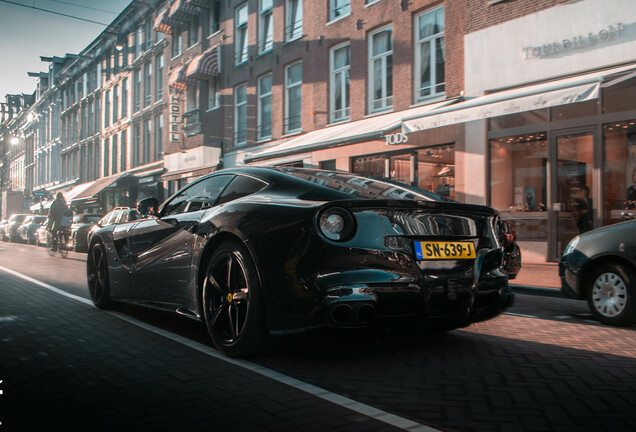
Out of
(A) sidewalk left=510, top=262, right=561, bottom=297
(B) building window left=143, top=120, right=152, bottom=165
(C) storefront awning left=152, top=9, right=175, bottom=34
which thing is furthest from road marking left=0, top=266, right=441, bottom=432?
(B) building window left=143, top=120, right=152, bottom=165

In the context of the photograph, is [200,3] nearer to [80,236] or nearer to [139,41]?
[139,41]

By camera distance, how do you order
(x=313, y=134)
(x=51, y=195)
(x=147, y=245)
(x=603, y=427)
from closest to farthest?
1. (x=603, y=427)
2. (x=147, y=245)
3. (x=313, y=134)
4. (x=51, y=195)

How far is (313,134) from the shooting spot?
19016 mm

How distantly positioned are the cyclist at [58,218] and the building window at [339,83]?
8935 millimetres

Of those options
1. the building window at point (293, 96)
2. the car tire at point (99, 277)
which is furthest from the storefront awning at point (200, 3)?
the car tire at point (99, 277)

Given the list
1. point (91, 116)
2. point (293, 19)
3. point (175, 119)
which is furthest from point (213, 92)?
point (91, 116)

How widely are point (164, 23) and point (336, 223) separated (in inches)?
1120

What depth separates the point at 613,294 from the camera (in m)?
5.71

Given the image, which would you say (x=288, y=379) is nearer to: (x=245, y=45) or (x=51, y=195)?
(x=245, y=45)

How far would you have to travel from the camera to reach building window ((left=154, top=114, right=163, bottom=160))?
32.0m

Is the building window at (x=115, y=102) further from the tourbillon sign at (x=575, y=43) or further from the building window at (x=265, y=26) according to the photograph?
the tourbillon sign at (x=575, y=43)

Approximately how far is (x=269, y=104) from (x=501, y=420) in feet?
68.2

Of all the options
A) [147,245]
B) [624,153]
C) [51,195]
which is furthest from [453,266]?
[51,195]

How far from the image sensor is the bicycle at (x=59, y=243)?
54.9 ft
